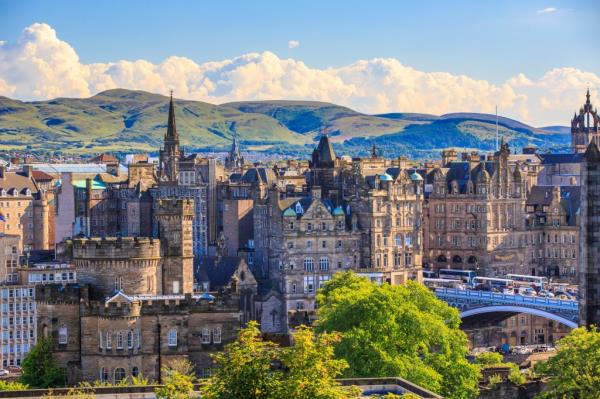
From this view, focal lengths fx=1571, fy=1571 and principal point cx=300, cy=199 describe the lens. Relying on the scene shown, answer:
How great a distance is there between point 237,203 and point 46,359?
89.4m

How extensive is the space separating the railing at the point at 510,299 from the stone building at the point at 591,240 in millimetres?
41662

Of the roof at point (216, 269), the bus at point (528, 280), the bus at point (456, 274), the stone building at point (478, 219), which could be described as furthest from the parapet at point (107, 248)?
the stone building at point (478, 219)

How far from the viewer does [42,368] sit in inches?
3706

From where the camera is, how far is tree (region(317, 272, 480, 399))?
96500 mm

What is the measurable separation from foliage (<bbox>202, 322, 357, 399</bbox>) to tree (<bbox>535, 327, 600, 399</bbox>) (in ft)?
84.0

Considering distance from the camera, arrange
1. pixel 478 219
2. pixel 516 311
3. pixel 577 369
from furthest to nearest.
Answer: pixel 478 219
pixel 516 311
pixel 577 369

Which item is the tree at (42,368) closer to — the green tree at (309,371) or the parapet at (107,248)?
the parapet at (107,248)

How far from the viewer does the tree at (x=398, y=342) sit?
96.5 meters

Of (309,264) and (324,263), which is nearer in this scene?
(309,264)

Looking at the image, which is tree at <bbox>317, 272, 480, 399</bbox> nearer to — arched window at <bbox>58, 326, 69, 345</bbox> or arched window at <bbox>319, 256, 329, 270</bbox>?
arched window at <bbox>58, 326, 69, 345</bbox>

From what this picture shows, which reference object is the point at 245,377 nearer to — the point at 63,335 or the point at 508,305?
the point at 63,335

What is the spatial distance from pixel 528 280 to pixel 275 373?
4821 inches

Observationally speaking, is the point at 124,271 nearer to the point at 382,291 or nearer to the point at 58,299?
the point at 58,299

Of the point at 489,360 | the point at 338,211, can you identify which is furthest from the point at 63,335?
the point at 338,211
